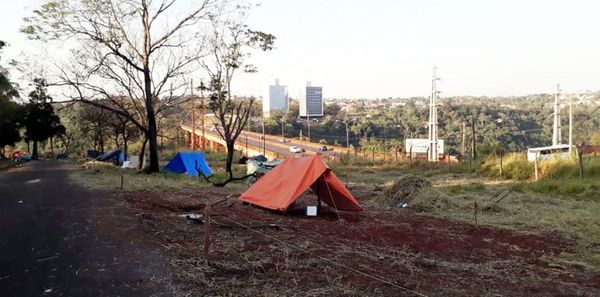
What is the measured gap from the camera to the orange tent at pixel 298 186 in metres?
9.66

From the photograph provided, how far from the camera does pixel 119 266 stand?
5598mm

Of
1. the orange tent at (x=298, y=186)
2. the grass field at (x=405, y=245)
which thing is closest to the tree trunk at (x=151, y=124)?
the grass field at (x=405, y=245)

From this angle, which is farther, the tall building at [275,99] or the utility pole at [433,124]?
the tall building at [275,99]

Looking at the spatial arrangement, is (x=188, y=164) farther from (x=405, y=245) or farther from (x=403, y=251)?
(x=403, y=251)

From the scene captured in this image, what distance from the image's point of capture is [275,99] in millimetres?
77625

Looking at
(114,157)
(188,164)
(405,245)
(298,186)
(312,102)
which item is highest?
(312,102)

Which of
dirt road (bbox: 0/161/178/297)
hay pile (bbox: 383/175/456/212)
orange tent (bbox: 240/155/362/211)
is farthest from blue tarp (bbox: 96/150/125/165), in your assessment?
hay pile (bbox: 383/175/456/212)

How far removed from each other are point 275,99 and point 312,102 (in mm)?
8055

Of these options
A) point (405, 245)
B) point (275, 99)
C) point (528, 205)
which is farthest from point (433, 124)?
point (275, 99)

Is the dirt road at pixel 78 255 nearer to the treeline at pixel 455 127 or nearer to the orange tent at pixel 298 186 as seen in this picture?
the orange tent at pixel 298 186

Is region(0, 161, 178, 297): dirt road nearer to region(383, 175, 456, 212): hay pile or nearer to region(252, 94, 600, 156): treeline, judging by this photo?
region(383, 175, 456, 212): hay pile

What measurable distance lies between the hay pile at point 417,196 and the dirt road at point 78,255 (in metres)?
5.89

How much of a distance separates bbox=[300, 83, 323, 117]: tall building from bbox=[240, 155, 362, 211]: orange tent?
57.6 m

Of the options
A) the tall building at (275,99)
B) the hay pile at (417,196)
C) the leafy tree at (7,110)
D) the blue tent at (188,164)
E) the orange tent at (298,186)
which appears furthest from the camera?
the tall building at (275,99)
